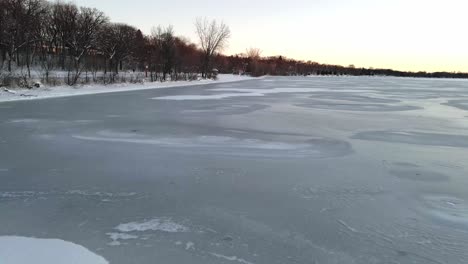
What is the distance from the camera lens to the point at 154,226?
12.9ft

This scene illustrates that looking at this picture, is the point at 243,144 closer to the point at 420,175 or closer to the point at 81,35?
the point at 420,175

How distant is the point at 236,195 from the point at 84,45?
43.3m

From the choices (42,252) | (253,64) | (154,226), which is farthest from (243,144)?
(253,64)

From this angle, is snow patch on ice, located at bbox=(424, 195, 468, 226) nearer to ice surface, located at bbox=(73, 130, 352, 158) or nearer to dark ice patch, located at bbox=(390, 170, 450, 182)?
dark ice patch, located at bbox=(390, 170, 450, 182)

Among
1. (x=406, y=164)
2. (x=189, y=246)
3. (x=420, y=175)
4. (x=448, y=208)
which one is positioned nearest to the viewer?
(x=189, y=246)

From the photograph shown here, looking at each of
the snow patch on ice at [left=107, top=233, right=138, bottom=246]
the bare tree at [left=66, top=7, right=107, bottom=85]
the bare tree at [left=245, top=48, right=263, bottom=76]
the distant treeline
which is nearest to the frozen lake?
the snow patch on ice at [left=107, top=233, right=138, bottom=246]

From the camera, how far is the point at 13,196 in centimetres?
472

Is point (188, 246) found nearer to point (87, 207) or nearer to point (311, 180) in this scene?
point (87, 207)

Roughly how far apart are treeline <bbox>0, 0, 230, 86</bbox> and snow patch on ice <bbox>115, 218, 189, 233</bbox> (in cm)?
2973

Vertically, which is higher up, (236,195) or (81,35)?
(81,35)

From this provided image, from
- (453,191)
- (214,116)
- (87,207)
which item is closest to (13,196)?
(87,207)

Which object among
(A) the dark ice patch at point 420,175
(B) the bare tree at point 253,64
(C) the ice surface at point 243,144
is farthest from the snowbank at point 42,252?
(B) the bare tree at point 253,64

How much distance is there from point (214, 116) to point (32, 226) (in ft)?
31.8

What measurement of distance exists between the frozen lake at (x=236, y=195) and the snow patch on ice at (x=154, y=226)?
0.06 ft
